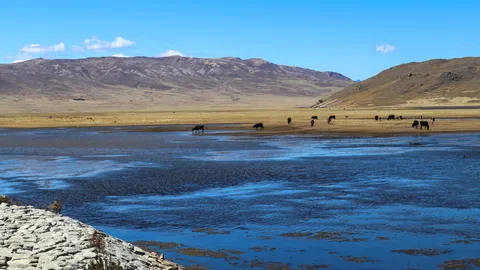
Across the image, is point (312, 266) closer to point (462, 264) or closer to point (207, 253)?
point (207, 253)

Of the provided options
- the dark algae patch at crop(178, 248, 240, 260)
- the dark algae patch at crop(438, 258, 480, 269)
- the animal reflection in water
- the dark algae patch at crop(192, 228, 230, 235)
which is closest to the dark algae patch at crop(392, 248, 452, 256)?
the dark algae patch at crop(438, 258, 480, 269)

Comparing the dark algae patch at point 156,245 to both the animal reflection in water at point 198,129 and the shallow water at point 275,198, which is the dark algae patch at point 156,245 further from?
the animal reflection in water at point 198,129

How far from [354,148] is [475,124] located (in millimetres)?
26164

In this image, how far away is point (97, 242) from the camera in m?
12.0

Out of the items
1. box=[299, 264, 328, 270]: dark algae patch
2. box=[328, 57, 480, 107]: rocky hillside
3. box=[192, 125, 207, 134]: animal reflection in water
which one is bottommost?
box=[299, 264, 328, 270]: dark algae patch

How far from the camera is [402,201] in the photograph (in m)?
19.4

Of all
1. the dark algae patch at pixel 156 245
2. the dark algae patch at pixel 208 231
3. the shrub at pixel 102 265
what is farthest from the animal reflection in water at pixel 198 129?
the shrub at pixel 102 265

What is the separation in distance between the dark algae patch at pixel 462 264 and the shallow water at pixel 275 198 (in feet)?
0.71

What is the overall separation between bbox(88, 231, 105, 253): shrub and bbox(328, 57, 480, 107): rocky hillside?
431ft

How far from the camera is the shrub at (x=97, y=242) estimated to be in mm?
11695

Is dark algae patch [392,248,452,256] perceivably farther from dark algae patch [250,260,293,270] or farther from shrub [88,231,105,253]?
shrub [88,231,105,253]

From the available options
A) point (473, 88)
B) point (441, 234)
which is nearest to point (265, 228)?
point (441, 234)

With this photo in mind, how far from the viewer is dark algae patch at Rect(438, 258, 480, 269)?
12.2 m

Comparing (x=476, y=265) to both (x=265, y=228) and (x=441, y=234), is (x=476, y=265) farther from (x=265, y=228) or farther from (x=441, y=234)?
(x=265, y=228)
